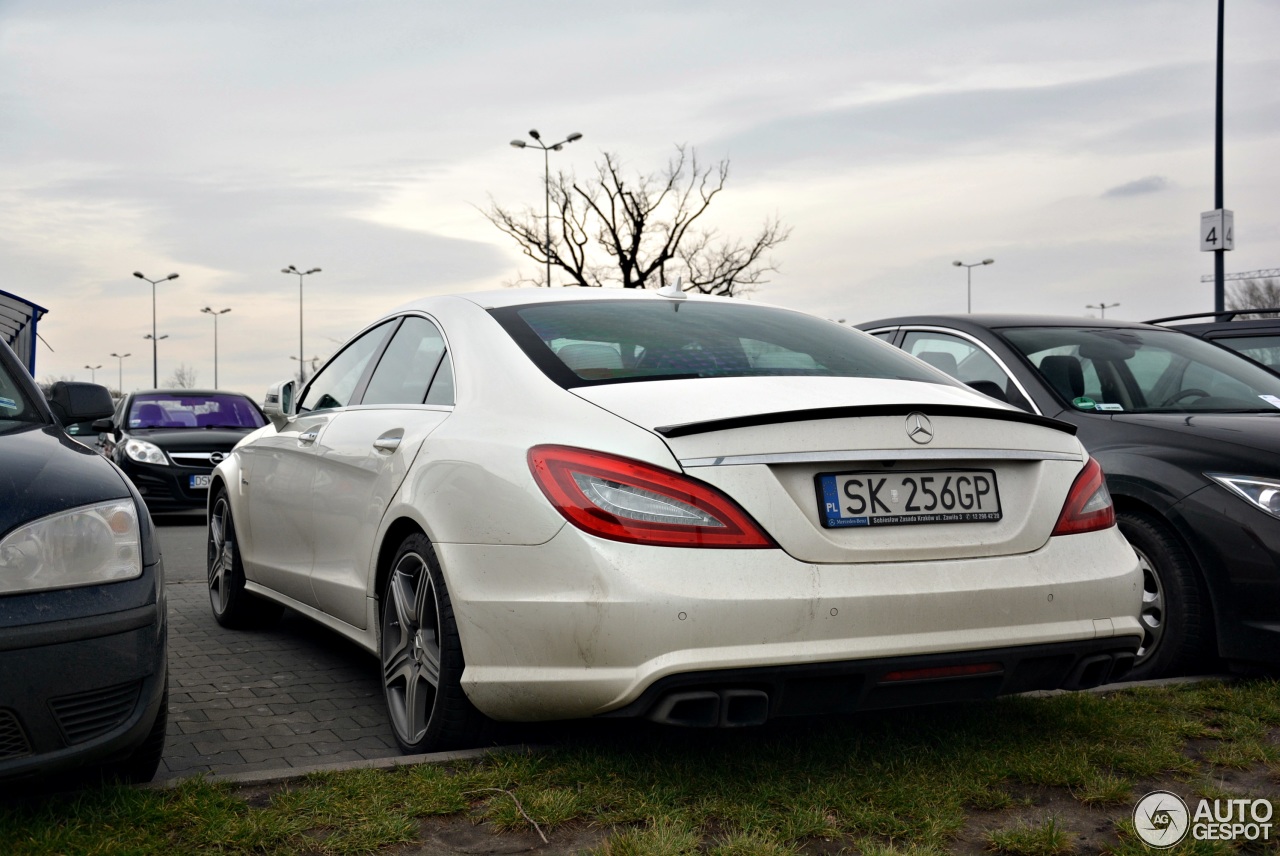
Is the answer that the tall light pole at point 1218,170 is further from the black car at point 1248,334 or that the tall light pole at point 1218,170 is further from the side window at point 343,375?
the side window at point 343,375

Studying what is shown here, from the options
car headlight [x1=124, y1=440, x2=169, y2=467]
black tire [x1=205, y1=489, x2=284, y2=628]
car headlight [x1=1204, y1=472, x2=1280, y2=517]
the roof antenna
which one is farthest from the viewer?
car headlight [x1=124, y1=440, x2=169, y2=467]

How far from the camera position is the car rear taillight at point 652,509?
3.03m

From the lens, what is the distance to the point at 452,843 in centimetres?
301

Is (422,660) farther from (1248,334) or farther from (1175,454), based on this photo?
(1248,334)

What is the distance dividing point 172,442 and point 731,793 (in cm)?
1170

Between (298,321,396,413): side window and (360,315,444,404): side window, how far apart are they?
20 cm

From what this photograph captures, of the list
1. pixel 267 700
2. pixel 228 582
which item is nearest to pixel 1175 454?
pixel 267 700

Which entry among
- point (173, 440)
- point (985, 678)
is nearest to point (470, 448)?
point (985, 678)

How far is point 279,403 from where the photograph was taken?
19.2 feet

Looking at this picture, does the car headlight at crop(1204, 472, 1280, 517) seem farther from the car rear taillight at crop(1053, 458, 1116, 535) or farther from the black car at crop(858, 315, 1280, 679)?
the car rear taillight at crop(1053, 458, 1116, 535)

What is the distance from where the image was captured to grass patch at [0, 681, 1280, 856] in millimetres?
2980

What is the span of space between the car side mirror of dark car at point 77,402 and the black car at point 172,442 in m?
8.42

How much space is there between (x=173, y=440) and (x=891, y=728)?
1145cm

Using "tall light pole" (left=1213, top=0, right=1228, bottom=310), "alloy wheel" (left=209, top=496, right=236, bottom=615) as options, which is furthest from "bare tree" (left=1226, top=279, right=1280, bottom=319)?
"alloy wheel" (left=209, top=496, right=236, bottom=615)
